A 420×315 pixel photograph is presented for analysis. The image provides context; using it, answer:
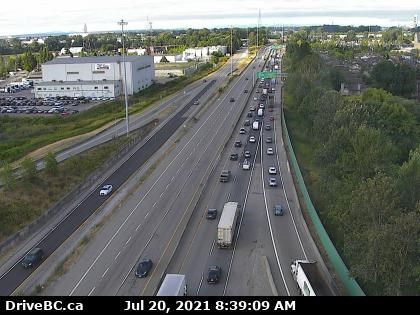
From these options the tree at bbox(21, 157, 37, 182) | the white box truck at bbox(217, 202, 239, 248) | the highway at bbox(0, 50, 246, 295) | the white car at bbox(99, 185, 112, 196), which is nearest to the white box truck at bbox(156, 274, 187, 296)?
the white box truck at bbox(217, 202, 239, 248)

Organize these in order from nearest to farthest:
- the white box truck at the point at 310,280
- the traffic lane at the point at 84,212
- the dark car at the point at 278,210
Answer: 1. the white box truck at the point at 310,280
2. the traffic lane at the point at 84,212
3. the dark car at the point at 278,210

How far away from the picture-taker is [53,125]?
64500 millimetres

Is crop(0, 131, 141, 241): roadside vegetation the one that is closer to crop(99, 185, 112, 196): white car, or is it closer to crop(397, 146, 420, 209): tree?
crop(99, 185, 112, 196): white car

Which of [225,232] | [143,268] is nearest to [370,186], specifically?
[225,232]

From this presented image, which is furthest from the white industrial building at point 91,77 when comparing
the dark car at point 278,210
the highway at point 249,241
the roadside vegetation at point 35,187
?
the dark car at point 278,210

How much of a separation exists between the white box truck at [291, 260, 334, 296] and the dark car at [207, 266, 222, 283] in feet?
12.4

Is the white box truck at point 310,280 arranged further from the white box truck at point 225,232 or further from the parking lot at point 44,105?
the parking lot at point 44,105

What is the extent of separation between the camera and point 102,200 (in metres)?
34.7

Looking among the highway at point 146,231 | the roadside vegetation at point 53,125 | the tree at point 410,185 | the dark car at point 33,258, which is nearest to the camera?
the highway at point 146,231

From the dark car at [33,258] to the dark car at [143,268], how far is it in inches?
242

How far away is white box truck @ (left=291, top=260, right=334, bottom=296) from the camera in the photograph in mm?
19953

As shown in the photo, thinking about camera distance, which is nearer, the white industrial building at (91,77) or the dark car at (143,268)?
the dark car at (143,268)

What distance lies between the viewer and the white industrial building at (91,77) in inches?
3492
